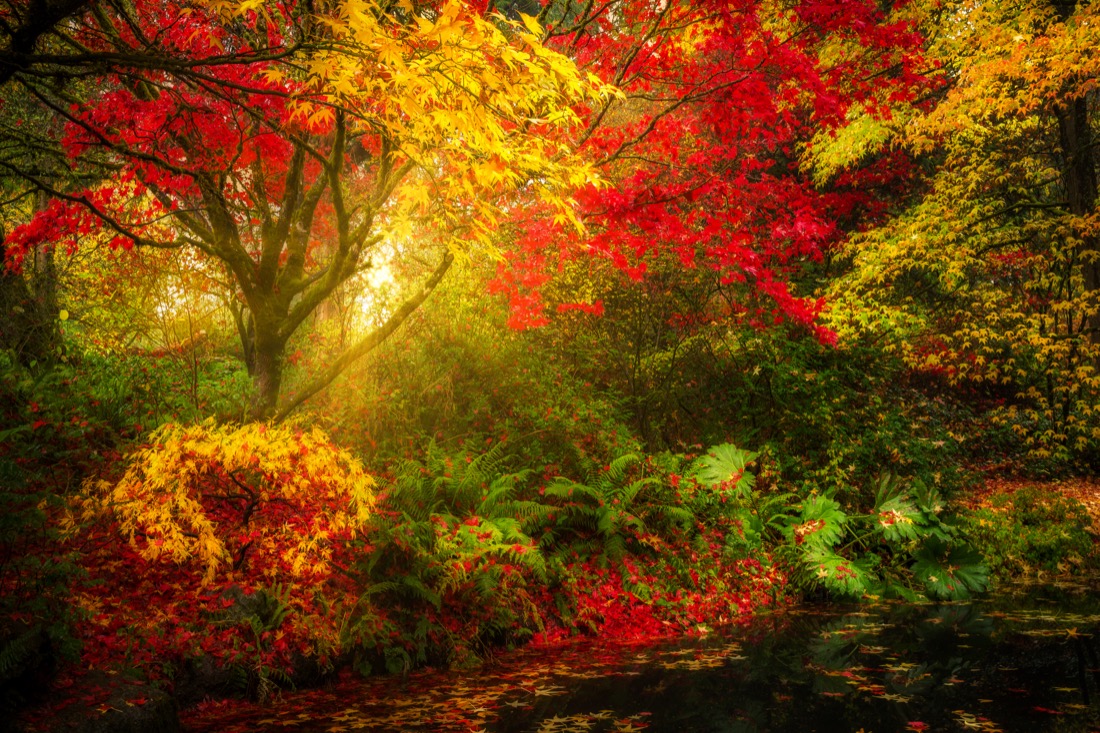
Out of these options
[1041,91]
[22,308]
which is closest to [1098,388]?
[1041,91]

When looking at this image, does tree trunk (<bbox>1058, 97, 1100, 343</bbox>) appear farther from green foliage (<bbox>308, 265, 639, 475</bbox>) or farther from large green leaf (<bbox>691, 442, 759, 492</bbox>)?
green foliage (<bbox>308, 265, 639, 475</bbox>)

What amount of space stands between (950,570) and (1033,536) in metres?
2.59

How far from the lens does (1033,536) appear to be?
991 cm

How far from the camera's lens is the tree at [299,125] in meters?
3.72

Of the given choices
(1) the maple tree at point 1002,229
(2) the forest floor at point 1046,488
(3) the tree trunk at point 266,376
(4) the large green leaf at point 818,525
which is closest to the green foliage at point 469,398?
(3) the tree trunk at point 266,376

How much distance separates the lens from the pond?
4.10m

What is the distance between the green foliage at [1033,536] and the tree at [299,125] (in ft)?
26.4

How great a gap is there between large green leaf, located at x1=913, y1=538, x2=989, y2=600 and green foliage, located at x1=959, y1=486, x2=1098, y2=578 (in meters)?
1.17

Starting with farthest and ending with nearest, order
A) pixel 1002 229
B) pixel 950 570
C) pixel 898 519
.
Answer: pixel 1002 229, pixel 898 519, pixel 950 570

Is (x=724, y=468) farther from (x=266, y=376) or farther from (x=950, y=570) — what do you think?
(x=266, y=376)

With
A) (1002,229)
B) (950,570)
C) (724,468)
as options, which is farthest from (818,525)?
(1002,229)

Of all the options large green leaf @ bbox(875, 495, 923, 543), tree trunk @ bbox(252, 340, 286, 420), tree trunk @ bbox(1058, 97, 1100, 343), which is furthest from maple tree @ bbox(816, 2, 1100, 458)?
tree trunk @ bbox(252, 340, 286, 420)

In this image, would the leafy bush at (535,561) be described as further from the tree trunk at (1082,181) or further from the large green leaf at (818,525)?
the tree trunk at (1082,181)

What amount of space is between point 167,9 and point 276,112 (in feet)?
5.46
